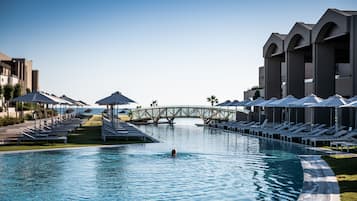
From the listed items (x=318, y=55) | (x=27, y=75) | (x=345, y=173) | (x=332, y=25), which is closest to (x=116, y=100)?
(x=318, y=55)

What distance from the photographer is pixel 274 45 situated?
3656cm

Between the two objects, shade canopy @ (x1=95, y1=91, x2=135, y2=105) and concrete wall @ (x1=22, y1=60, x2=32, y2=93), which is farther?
concrete wall @ (x1=22, y1=60, x2=32, y2=93)

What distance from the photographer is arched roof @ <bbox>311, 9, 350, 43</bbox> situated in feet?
80.5

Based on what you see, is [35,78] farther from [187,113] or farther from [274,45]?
[274,45]

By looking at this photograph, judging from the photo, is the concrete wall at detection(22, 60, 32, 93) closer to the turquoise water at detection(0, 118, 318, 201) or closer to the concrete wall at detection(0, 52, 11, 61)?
the concrete wall at detection(0, 52, 11, 61)

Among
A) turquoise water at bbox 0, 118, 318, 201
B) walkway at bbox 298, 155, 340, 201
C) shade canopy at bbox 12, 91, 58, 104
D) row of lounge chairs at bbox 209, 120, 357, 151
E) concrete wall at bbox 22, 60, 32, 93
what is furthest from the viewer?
concrete wall at bbox 22, 60, 32, 93

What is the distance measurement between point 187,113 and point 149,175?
1335 inches

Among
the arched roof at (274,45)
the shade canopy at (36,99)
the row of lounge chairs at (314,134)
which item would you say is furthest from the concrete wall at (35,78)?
the shade canopy at (36,99)

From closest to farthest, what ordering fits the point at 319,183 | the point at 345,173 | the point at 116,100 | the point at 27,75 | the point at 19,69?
the point at 319,183 < the point at 345,173 < the point at 116,100 < the point at 19,69 < the point at 27,75

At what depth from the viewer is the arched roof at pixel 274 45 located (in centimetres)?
3425

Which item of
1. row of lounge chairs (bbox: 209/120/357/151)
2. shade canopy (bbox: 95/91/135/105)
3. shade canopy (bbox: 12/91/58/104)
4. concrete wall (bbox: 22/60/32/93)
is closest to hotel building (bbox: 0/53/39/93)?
concrete wall (bbox: 22/60/32/93)

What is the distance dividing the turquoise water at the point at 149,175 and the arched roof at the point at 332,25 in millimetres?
9732

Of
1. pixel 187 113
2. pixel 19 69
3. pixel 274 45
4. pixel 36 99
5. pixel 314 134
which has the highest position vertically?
pixel 19 69

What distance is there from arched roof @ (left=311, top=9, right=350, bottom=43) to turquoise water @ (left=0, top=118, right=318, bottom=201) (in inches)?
383
